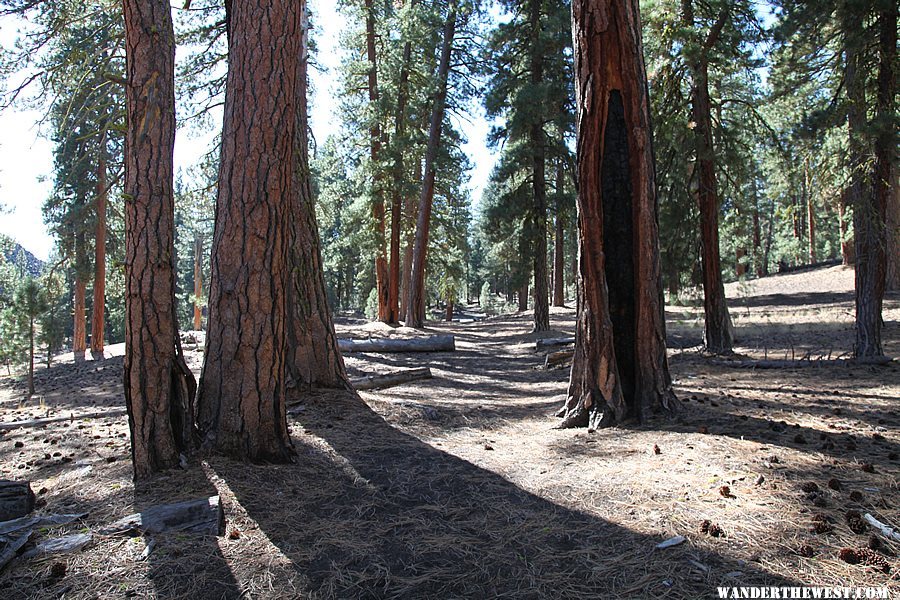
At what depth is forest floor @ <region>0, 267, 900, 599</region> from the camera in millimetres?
2377

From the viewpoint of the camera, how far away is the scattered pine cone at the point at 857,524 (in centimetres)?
253

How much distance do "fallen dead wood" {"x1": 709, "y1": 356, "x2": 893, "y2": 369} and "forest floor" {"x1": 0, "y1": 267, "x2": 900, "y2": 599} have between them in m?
1.76

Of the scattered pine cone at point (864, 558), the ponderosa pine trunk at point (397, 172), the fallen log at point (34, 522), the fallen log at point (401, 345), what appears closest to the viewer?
the scattered pine cone at point (864, 558)

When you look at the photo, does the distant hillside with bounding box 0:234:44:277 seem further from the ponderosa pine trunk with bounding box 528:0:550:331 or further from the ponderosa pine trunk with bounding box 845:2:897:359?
the ponderosa pine trunk with bounding box 845:2:897:359

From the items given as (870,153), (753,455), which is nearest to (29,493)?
(753,455)

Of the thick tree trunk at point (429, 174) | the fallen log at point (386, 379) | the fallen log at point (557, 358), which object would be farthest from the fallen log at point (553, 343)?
the thick tree trunk at point (429, 174)

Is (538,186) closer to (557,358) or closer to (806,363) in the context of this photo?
(557,358)

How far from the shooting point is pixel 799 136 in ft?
29.3

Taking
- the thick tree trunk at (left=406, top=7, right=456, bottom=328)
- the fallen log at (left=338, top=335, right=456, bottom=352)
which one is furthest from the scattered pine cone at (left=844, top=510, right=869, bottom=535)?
the thick tree trunk at (left=406, top=7, right=456, bottom=328)

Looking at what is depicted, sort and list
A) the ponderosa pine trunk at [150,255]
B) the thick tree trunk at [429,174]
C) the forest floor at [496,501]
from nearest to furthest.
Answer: the forest floor at [496,501], the ponderosa pine trunk at [150,255], the thick tree trunk at [429,174]

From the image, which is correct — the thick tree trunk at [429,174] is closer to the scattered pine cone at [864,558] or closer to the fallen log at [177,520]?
the fallen log at [177,520]

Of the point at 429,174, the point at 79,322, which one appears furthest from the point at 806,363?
the point at 79,322

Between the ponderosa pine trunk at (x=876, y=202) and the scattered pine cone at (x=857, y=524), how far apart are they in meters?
7.00

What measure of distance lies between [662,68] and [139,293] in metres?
9.63
